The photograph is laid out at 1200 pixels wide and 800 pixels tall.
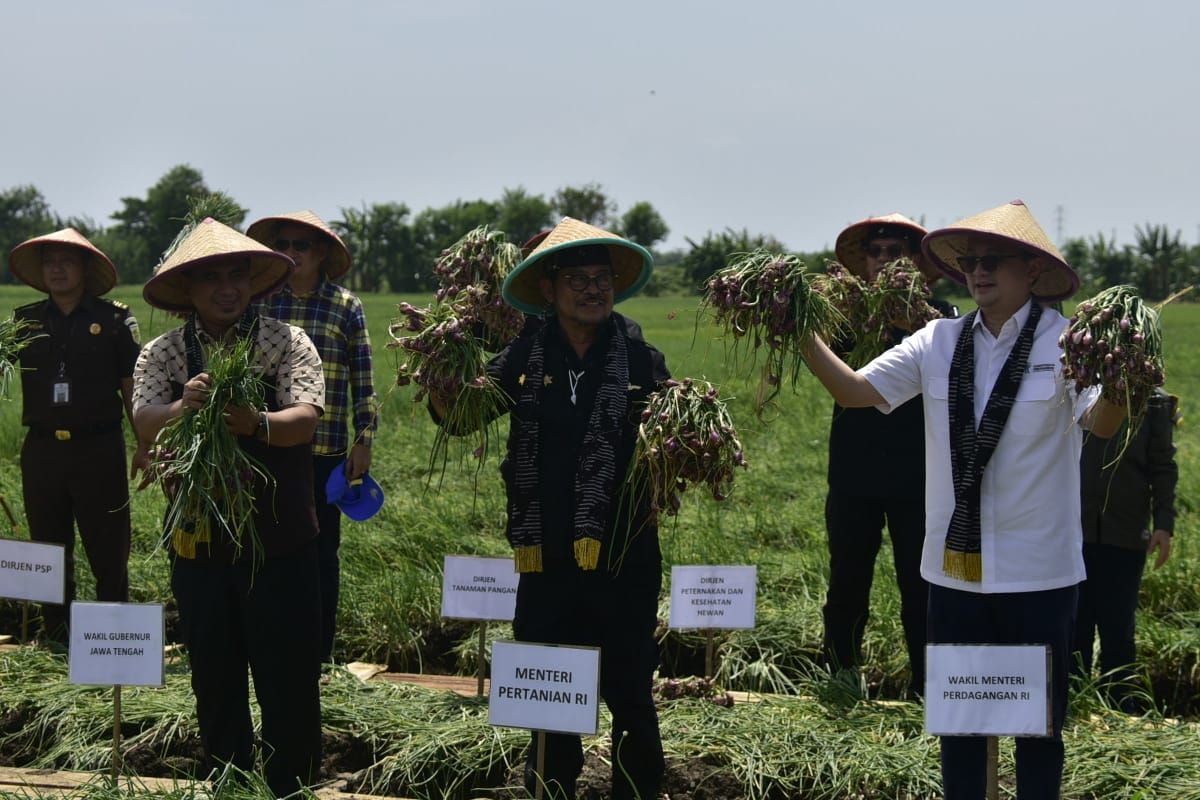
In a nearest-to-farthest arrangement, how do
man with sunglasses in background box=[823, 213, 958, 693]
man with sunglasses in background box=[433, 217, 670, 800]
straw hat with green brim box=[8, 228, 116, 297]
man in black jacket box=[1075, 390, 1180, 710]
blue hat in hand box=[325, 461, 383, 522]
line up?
man with sunglasses in background box=[433, 217, 670, 800] < man with sunglasses in background box=[823, 213, 958, 693] < man in black jacket box=[1075, 390, 1180, 710] < blue hat in hand box=[325, 461, 383, 522] < straw hat with green brim box=[8, 228, 116, 297]

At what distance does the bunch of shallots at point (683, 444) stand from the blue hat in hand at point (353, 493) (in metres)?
1.55

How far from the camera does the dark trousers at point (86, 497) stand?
4879 millimetres

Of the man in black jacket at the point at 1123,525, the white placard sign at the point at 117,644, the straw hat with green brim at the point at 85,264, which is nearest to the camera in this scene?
the white placard sign at the point at 117,644

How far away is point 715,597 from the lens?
14.6 feet

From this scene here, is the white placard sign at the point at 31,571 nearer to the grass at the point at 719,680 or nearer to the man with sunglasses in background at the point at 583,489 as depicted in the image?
the grass at the point at 719,680

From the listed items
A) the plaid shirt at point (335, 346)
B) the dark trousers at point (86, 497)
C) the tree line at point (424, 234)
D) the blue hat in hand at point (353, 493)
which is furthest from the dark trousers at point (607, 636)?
A: the tree line at point (424, 234)

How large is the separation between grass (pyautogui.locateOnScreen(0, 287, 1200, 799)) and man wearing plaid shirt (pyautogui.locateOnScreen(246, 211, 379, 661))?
0.41 m

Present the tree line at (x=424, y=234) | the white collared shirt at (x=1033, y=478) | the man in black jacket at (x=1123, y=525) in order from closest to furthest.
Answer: the white collared shirt at (x=1033, y=478) < the man in black jacket at (x=1123, y=525) < the tree line at (x=424, y=234)

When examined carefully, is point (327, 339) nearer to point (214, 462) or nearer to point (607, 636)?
point (214, 462)

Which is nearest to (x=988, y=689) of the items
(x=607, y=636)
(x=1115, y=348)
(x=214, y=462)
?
(x=1115, y=348)

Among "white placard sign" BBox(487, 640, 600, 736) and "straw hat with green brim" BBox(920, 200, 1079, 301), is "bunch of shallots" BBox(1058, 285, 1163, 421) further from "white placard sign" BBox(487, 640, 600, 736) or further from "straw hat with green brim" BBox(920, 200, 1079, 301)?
"white placard sign" BBox(487, 640, 600, 736)

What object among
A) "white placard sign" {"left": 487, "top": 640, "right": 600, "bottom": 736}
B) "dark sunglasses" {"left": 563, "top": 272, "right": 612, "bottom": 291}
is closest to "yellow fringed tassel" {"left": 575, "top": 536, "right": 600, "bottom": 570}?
"white placard sign" {"left": 487, "top": 640, "right": 600, "bottom": 736}

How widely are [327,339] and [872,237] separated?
1.92 m

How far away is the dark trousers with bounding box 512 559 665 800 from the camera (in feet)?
10.8
